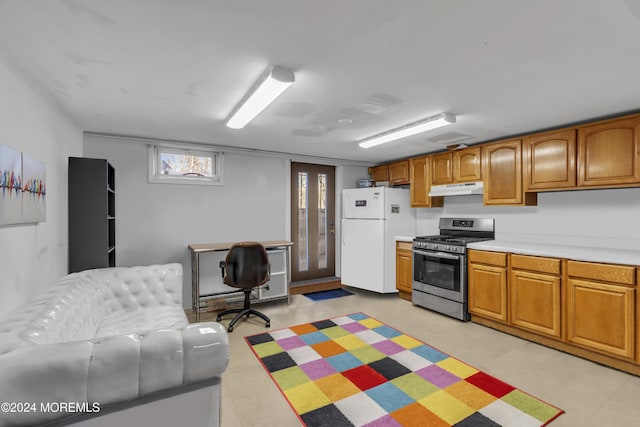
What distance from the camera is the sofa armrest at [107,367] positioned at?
1033 mm

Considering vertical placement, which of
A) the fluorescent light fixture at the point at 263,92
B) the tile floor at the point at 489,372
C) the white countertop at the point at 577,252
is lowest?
the tile floor at the point at 489,372

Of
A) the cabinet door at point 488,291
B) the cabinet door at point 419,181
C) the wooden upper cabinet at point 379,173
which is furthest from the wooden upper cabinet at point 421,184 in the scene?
the cabinet door at point 488,291

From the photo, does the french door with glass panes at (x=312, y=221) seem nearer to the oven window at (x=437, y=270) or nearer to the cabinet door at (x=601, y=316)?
the oven window at (x=437, y=270)

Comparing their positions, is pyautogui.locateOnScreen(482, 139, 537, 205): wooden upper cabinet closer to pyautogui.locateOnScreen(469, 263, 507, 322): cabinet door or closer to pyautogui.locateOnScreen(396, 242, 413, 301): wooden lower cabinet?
pyautogui.locateOnScreen(469, 263, 507, 322): cabinet door

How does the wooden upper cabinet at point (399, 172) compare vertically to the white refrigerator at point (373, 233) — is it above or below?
above

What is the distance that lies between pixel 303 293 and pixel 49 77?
155 inches

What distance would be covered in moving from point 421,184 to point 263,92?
3240 mm

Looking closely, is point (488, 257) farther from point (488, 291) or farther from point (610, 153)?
point (610, 153)

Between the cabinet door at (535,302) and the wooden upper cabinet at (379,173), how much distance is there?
8.80ft

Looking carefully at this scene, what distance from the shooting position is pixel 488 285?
3.41m

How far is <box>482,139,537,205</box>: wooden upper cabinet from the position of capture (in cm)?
345

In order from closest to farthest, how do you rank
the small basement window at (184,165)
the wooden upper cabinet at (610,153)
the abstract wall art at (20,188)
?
the abstract wall art at (20,188) → the wooden upper cabinet at (610,153) → the small basement window at (184,165)

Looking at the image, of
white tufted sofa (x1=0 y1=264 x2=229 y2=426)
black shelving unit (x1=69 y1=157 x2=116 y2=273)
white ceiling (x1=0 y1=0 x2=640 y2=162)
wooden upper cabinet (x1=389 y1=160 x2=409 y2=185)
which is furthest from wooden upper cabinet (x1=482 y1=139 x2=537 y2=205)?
black shelving unit (x1=69 y1=157 x2=116 y2=273)

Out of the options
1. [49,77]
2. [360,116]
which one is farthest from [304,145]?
[49,77]
